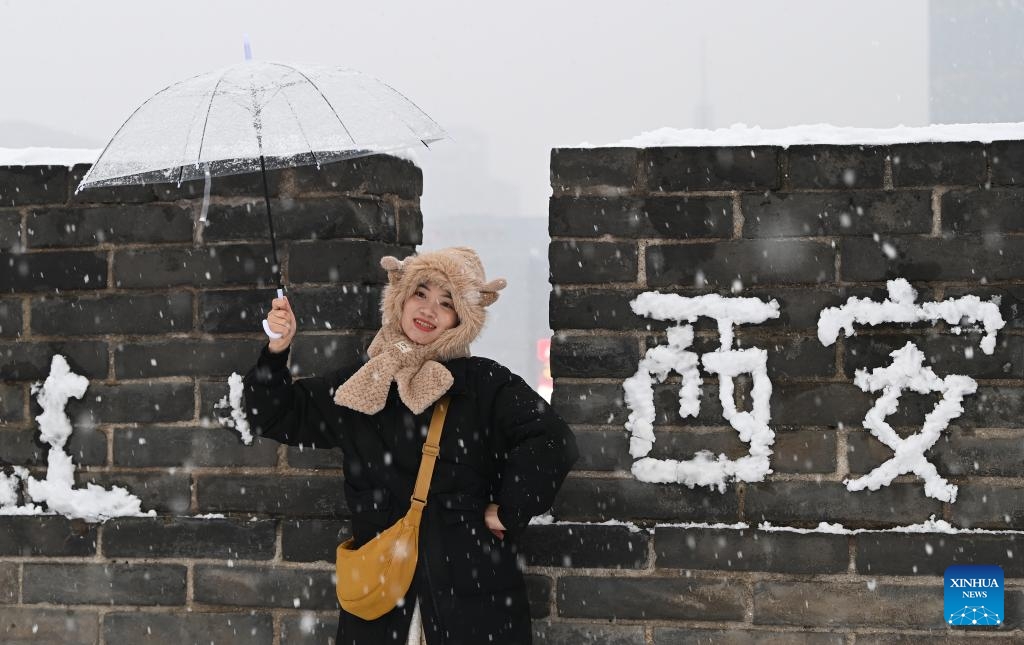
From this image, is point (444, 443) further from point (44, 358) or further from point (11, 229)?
point (11, 229)

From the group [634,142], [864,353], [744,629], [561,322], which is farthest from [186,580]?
[864,353]

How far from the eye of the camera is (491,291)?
9.14 feet

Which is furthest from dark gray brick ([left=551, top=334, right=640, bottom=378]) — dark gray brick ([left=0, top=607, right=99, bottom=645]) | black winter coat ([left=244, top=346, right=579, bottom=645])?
dark gray brick ([left=0, top=607, right=99, bottom=645])

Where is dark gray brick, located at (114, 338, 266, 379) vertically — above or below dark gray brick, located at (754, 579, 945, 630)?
above

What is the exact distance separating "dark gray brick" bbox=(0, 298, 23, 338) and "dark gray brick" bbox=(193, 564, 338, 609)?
1.02 metres

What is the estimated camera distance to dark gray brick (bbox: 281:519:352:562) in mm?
3119

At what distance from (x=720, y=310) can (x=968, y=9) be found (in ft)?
612

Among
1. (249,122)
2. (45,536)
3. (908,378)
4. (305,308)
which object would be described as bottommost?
(45,536)

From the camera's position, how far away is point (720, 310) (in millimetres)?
2990

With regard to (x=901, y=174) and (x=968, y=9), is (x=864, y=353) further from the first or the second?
(x=968, y=9)

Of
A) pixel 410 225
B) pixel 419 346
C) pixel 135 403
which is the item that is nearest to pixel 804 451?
pixel 419 346

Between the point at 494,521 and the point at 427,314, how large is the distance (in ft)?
1.98

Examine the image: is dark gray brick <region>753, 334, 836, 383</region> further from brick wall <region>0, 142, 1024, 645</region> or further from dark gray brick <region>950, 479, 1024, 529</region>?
dark gray brick <region>950, 479, 1024, 529</region>

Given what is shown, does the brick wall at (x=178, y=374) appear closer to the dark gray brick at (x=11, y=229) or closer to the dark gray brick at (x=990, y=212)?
the dark gray brick at (x=11, y=229)
